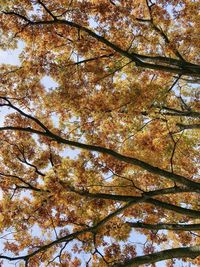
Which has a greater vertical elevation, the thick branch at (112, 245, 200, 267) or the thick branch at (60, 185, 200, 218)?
the thick branch at (60, 185, 200, 218)

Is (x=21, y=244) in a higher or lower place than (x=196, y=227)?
higher

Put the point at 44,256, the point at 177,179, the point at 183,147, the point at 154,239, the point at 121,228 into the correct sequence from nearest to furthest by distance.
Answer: the point at 177,179
the point at 121,228
the point at 44,256
the point at 154,239
the point at 183,147

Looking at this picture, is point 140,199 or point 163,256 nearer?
point 163,256

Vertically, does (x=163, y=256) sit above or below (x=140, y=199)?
below

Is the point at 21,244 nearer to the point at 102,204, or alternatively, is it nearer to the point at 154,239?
the point at 102,204

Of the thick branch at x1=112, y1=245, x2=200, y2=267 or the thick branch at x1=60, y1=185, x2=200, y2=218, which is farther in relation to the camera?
the thick branch at x1=60, y1=185, x2=200, y2=218

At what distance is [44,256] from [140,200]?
2892 mm

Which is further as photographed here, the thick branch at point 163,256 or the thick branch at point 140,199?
the thick branch at point 140,199

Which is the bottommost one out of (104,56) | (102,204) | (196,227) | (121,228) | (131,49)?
(196,227)

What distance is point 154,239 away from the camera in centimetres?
939

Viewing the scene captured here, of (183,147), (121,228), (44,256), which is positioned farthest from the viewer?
(183,147)

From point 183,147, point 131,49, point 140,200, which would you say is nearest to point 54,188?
point 140,200

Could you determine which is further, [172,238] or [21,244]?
[172,238]

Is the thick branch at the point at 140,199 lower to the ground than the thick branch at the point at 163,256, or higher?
higher
